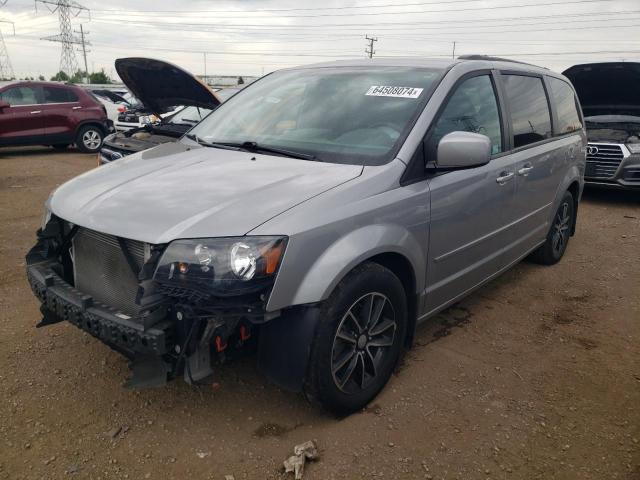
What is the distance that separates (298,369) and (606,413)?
174 centimetres

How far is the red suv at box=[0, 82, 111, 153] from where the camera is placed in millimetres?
11500

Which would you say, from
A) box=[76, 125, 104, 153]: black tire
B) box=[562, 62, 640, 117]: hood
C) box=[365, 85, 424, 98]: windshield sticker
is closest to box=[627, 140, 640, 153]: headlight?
box=[562, 62, 640, 117]: hood

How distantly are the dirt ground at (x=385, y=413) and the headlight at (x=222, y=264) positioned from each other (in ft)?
2.51

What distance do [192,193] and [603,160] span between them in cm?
747

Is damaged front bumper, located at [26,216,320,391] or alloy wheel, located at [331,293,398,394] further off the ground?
damaged front bumper, located at [26,216,320,391]

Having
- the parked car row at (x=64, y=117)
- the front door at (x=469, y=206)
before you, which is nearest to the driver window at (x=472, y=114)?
the front door at (x=469, y=206)

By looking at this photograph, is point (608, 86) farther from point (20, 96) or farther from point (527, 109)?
point (20, 96)

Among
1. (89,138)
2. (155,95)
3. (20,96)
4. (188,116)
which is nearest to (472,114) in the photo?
(155,95)

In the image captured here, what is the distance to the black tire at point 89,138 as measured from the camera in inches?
498

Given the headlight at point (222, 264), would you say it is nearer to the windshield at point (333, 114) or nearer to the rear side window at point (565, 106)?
the windshield at point (333, 114)

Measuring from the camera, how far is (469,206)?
3.23 meters

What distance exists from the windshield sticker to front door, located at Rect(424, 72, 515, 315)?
8.1 inches

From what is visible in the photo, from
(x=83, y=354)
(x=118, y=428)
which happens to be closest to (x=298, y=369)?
(x=118, y=428)

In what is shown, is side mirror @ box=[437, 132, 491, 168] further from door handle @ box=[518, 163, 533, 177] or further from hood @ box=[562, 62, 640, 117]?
hood @ box=[562, 62, 640, 117]
